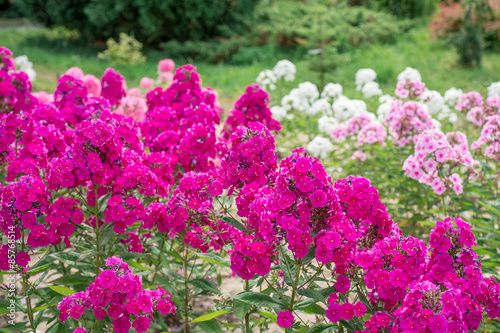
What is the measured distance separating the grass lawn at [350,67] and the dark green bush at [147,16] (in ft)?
2.37

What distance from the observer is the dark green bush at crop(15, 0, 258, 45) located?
12422mm

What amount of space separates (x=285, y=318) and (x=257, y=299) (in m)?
0.15

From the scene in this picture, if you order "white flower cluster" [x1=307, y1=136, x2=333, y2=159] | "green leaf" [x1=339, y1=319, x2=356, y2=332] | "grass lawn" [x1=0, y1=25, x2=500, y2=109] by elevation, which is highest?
"green leaf" [x1=339, y1=319, x2=356, y2=332]

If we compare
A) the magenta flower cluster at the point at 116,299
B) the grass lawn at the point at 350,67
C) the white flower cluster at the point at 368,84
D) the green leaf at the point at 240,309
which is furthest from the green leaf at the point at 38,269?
the grass lawn at the point at 350,67

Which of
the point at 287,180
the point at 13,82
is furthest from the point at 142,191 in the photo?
the point at 13,82

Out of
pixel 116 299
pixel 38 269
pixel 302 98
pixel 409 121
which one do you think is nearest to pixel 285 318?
pixel 116 299

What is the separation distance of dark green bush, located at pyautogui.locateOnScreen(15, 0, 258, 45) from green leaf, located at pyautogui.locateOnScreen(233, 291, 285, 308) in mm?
11166

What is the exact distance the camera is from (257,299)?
2.06 metres

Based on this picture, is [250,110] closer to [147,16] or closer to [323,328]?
[323,328]

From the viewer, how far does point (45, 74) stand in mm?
10711

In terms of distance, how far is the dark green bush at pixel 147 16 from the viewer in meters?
12.4

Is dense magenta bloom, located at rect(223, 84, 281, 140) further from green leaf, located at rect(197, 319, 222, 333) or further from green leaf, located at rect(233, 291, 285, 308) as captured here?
green leaf, located at rect(233, 291, 285, 308)

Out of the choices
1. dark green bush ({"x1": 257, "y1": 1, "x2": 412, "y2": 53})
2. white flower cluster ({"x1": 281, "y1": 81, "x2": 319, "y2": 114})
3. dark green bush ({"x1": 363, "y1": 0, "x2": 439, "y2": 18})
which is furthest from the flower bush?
dark green bush ({"x1": 363, "y1": 0, "x2": 439, "y2": 18})

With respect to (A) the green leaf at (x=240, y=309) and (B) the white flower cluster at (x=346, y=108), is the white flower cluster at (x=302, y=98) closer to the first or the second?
(B) the white flower cluster at (x=346, y=108)
